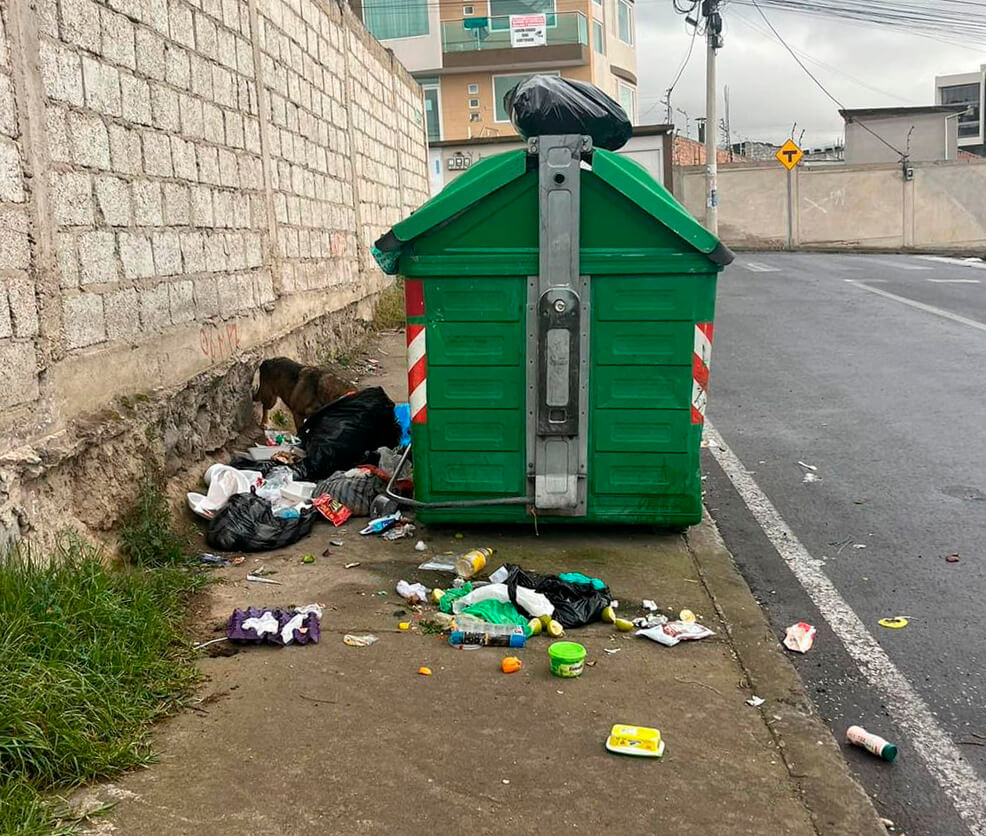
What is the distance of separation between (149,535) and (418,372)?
59.3 inches

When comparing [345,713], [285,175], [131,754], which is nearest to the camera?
[131,754]

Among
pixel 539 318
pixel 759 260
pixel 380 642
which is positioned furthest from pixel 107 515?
pixel 759 260

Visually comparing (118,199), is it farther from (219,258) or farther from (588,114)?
(588,114)

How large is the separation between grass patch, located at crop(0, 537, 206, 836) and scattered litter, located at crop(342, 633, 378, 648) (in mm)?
596

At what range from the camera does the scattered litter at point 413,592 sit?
4.45m

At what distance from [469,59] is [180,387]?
34.1 meters

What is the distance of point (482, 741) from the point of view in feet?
10.6

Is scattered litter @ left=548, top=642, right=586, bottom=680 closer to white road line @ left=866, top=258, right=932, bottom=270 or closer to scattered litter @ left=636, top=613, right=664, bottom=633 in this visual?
scattered litter @ left=636, top=613, right=664, bottom=633

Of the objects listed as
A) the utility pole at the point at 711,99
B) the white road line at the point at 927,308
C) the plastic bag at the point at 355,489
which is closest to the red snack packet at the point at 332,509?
the plastic bag at the point at 355,489

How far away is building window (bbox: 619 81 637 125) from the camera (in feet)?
142

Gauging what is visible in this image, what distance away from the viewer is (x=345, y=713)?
11.2 feet

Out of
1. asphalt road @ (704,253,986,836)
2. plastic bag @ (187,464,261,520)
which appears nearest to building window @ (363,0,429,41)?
asphalt road @ (704,253,986,836)

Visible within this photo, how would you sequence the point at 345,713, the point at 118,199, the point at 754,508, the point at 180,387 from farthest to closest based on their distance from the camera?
the point at 754,508
the point at 180,387
the point at 118,199
the point at 345,713

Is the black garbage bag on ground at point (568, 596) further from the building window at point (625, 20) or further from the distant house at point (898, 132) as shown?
the building window at point (625, 20)
